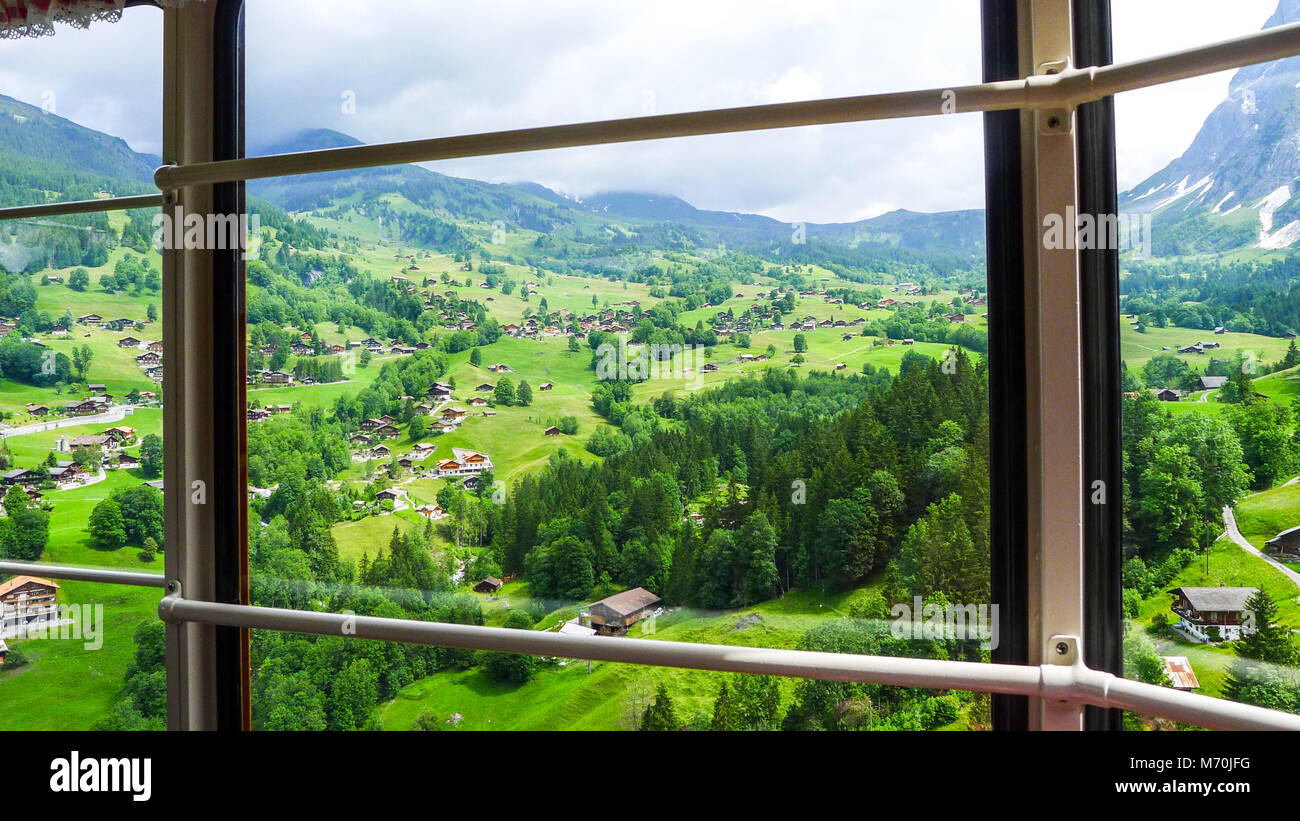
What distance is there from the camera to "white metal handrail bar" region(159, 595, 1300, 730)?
3.91 feet

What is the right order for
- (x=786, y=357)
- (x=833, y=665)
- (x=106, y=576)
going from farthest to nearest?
1. (x=106, y=576)
2. (x=786, y=357)
3. (x=833, y=665)

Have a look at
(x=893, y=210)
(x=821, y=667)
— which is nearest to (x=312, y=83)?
(x=893, y=210)

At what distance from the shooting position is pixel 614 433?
2000 mm

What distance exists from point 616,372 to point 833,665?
96 cm

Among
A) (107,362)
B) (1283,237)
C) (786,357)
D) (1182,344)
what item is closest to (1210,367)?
(1182,344)

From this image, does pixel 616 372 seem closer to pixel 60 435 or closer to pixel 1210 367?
pixel 1210 367

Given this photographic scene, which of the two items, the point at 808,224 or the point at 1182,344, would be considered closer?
the point at 1182,344

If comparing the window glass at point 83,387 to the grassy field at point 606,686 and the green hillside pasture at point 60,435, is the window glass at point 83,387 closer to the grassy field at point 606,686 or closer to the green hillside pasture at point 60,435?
the green hillside pasture at point 60,435

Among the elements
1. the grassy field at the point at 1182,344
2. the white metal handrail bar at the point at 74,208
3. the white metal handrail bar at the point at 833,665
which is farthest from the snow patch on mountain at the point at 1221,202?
the white metal handrail bar at the point at 74,208

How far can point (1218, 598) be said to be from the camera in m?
1.38

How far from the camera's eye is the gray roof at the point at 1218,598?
4.44ft

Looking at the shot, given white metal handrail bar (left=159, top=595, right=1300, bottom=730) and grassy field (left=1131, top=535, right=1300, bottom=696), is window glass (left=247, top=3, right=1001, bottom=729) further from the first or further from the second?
grassy field (left=1131, top=535, right=1300, bottom=696)

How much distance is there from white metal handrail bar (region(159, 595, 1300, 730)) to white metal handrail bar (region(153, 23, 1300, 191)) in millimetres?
1036
